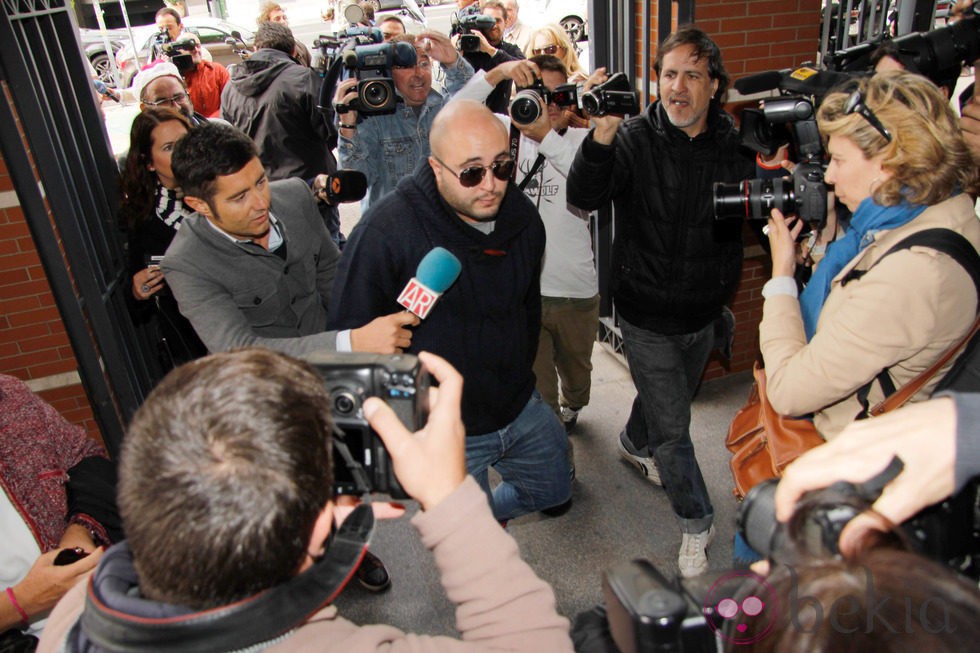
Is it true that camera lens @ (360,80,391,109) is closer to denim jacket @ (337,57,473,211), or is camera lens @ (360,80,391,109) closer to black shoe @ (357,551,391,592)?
denim jacket @ (337,57,473,211)

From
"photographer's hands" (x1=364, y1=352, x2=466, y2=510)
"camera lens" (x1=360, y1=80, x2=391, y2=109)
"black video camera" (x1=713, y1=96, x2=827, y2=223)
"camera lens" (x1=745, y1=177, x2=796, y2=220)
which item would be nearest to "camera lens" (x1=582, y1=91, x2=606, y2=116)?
"black video camera" (x1=713, y1=96, x2=827, y2=223)

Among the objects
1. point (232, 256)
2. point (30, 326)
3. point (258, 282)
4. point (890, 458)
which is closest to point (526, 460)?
point (258, 282)

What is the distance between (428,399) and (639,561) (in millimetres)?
517

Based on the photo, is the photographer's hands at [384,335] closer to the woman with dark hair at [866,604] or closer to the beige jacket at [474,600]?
the beige jacket at [474,600]

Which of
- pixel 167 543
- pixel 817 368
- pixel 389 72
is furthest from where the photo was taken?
pixel 389 72

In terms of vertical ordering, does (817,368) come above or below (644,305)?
above

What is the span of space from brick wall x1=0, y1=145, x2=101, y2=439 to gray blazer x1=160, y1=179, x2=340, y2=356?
1136 mm

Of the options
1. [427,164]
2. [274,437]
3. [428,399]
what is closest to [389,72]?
[427,164]

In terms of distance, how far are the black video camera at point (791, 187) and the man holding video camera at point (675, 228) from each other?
0.39 metres

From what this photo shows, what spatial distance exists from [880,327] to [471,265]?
1356 millimetres

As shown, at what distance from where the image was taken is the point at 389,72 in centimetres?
449

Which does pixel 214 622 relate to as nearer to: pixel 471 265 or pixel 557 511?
pixel 471 265

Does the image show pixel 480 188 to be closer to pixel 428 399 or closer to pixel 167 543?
pixel 428 399

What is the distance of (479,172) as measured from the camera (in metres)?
2.54
